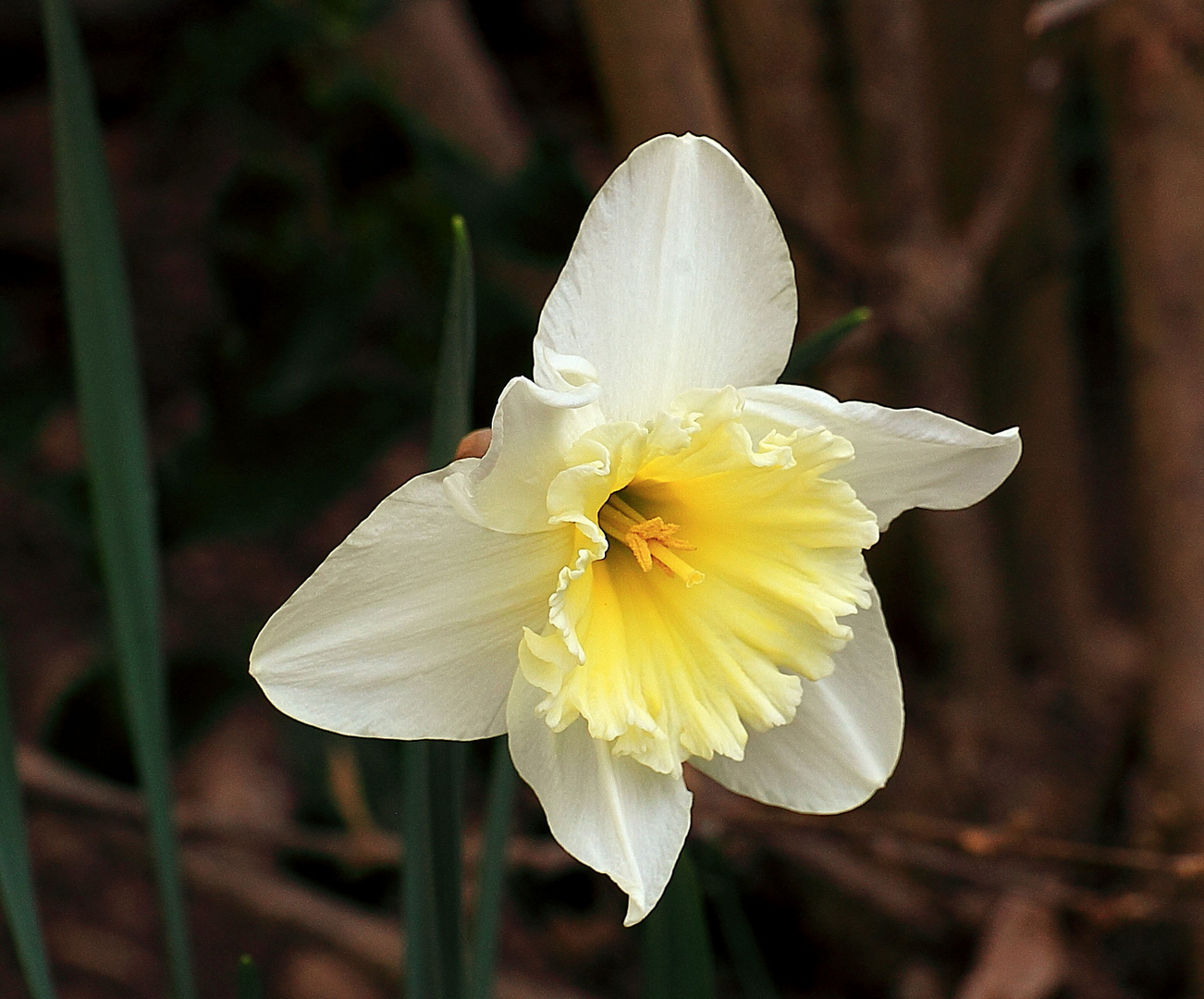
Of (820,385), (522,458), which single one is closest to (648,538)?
(522,458)

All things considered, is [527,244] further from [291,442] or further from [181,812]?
[181,812]

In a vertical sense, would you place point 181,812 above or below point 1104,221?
below

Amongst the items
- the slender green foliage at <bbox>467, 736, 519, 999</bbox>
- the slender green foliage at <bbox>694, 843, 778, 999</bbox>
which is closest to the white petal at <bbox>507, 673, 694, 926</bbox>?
the slender green foliage at <bbox>467, 736, 519, 999</bbox>

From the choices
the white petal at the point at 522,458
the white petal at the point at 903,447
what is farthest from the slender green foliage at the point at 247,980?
the white petal at the point at 903,447

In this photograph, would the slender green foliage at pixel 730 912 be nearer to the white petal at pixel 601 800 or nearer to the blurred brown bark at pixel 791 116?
the white petal at pixel 601 800

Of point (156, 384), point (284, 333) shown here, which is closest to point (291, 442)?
point (284, 333)

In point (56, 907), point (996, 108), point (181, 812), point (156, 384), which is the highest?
point (996, 108)

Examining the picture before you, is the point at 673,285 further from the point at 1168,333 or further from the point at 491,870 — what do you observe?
the point at 1168,333
